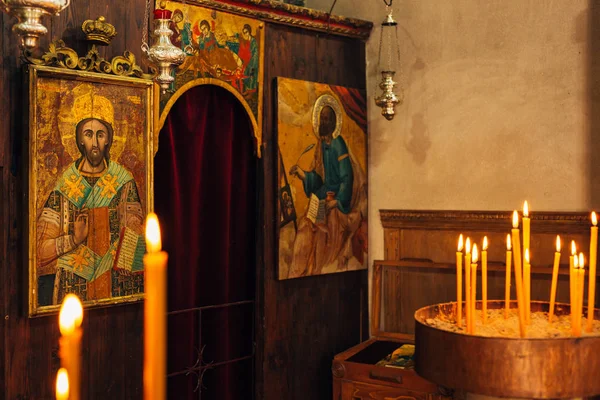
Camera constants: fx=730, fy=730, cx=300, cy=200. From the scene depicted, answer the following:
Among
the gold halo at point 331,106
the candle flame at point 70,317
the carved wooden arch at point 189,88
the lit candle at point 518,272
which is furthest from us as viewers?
the gold halo at point 331,106

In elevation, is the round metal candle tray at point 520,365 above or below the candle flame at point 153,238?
below

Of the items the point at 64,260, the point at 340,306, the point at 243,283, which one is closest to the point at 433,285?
the point at 340,306

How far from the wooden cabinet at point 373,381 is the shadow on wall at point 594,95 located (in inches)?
64.4

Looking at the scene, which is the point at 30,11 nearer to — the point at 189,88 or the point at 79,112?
the point at 79,112

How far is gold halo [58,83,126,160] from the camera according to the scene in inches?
147

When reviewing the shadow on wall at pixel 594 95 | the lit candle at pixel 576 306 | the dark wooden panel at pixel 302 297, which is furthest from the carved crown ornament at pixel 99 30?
the shadow on wall at pixel 594 95

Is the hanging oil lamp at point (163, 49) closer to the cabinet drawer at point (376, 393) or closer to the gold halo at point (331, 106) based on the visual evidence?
the gold halo at point (331, 106)

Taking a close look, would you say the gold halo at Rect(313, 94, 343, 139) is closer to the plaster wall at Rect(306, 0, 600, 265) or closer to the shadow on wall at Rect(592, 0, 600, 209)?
the plaster wall at Rect(306, 0, 600, 265)

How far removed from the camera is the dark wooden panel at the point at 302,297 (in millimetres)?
4922

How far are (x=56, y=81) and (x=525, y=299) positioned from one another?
2495 mm

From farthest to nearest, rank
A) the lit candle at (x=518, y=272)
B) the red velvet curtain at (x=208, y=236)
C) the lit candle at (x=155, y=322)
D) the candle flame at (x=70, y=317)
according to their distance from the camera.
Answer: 1. the red velvet curtain at (x=208, y=236)
2. the lit candle at (x=518, y=272)
3. the candle flame at (x=70, y=317)
4. the lit candle at (x=155, y=322)

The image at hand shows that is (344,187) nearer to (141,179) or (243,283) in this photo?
(243,283)

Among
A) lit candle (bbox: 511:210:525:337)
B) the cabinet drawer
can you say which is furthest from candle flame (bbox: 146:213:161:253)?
the cabinet drawer

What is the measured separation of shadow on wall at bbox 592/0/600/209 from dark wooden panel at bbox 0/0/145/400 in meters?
2.99
